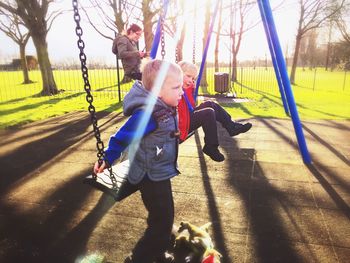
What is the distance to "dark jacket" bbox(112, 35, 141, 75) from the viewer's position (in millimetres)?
4195

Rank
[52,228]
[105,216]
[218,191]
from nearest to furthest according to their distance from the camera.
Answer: [52,228] → [105,216] → [218,191]

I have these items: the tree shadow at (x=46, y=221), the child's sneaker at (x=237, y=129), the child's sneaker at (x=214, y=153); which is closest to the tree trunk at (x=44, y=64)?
the tree shadow at (x=46, y=221)

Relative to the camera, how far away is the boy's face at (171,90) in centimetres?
194

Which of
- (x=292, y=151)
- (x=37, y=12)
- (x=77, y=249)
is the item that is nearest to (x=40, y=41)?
(x=37, y=12)

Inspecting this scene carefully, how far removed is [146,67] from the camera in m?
1.99

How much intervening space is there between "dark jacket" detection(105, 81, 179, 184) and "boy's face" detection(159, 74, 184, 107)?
0.12 ft

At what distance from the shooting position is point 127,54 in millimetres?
4188

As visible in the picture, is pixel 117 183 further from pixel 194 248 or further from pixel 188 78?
pixel 188 78

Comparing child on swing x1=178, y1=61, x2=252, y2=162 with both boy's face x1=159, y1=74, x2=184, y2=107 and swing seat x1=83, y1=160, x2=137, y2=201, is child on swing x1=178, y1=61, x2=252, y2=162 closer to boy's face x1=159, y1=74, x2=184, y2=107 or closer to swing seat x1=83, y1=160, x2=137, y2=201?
swing seat x1=83, y1=160, x2=137, y2=201

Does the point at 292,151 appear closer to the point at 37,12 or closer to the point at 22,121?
the point at 22,121

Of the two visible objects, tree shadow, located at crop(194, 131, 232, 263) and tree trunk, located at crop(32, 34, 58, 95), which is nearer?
tree shadow, located at crop(194, 131, 232, 263)

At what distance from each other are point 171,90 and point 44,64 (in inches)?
552

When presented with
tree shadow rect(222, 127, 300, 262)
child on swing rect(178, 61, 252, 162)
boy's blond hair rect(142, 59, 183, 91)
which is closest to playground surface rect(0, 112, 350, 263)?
tree shadow rect(222, 127, 300, 262)

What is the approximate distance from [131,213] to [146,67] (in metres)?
1.51
